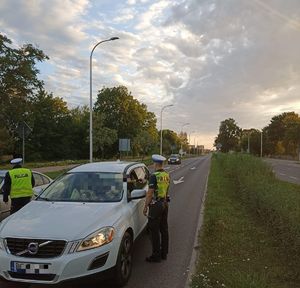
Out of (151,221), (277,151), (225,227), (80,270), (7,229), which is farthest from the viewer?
(277,151)

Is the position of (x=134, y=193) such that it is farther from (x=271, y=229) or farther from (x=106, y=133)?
(x=106, y=133)

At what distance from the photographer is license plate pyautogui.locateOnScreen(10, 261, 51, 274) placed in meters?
5.38

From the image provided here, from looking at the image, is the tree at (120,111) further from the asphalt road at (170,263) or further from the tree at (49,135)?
the asphalt road at (170,263)

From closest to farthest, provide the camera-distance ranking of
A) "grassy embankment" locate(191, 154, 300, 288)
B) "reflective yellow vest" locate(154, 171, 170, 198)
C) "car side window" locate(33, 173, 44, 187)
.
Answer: "grassy embankment" locate(191, 154, 300, 288) → "reflective yellow vest" locate(154, 171, 170, 198) → "car side window" locate(33, 173, 44, 187)

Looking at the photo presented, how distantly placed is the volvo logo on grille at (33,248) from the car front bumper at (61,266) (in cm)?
8

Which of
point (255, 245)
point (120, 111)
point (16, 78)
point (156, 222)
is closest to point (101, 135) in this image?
point (120, 111)

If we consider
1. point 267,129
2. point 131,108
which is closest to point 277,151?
point 267,129

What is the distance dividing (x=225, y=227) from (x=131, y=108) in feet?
268

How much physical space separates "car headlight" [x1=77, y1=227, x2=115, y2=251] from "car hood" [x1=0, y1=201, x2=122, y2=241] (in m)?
0.06

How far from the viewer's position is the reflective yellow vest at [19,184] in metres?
8.80

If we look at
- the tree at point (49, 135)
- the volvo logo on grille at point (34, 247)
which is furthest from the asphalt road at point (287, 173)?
the tree at point (49, 135)

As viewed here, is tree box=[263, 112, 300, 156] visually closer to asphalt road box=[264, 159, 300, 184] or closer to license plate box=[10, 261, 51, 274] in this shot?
asphalt road box=[264, 159, 300, 184]

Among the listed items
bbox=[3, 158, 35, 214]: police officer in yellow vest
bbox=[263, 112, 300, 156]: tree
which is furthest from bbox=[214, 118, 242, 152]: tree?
bbox=[3, 158, 35, 214]: police officer in yellow vest

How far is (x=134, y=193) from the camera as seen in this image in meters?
7.16
